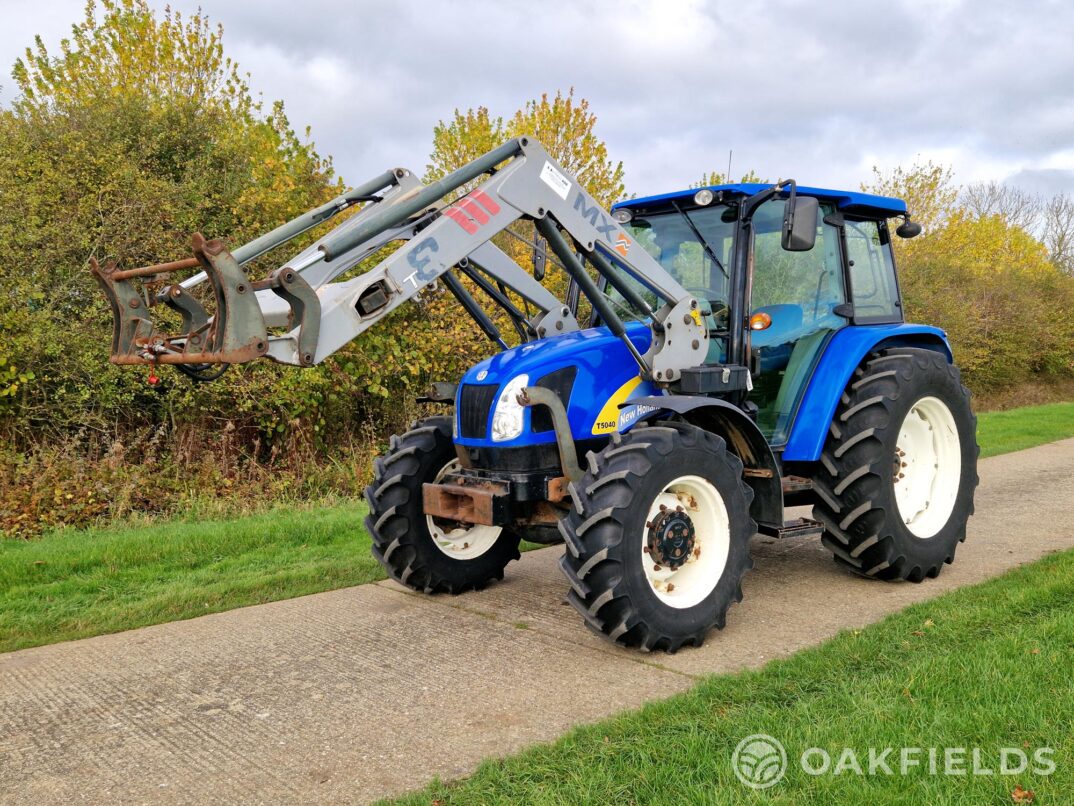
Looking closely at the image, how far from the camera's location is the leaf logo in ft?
10.0

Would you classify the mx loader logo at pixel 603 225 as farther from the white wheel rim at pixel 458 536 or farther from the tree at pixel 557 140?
the tree at pixel 557 140

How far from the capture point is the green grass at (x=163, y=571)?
17.2 ft

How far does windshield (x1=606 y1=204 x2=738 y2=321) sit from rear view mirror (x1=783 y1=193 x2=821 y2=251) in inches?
25.1

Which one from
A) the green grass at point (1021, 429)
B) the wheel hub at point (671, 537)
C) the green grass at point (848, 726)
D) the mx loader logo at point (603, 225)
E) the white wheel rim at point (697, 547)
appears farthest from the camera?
the green grass at point (1021, 429)

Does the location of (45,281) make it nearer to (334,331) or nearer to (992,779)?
(334,331)

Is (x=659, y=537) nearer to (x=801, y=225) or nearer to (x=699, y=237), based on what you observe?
(x=801, y=225)

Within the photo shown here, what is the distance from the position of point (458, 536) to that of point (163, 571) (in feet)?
7.01

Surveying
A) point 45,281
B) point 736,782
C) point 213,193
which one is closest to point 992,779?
point 736,782

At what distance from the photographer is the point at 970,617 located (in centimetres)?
469

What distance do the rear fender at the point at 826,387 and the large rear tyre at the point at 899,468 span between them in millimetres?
125

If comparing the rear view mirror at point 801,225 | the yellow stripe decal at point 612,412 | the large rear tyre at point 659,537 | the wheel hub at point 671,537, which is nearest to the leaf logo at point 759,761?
the large rear tyre at point 659,537

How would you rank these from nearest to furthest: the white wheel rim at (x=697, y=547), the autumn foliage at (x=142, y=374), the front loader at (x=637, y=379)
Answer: the front loader at (x=637, y=379), the white wheel rim at (x=697, y=547), the autumn foliage at (x=142, y=374)

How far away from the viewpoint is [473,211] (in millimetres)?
4398

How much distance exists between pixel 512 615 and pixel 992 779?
2.76m
